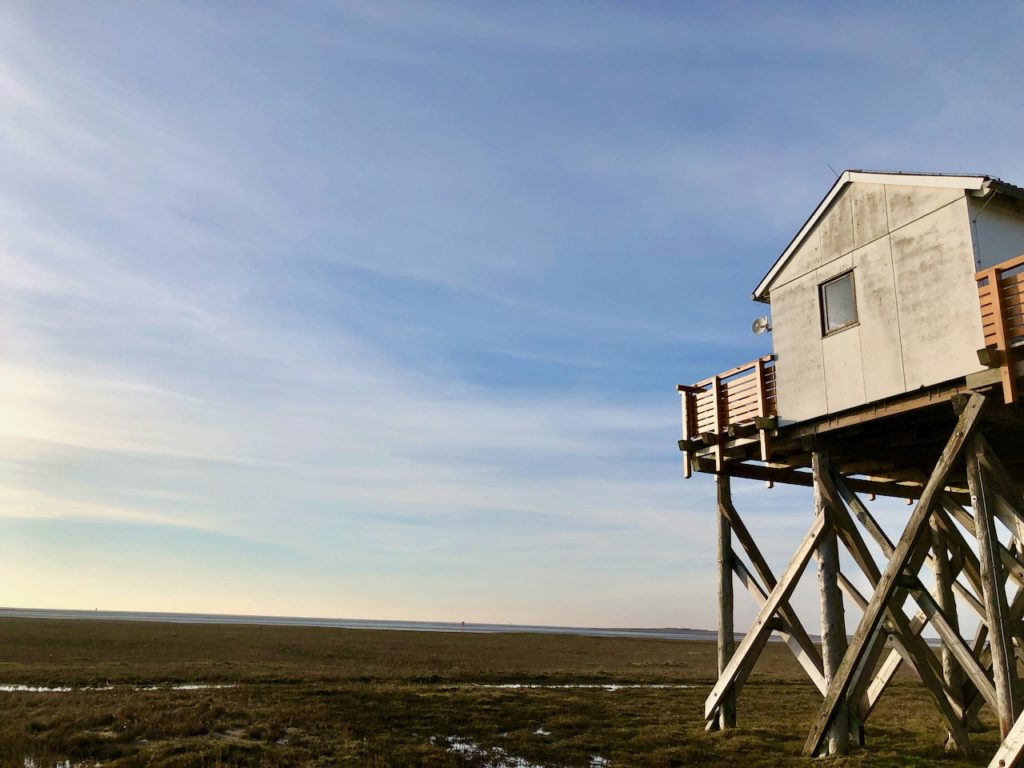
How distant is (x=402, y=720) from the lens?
18.0 m

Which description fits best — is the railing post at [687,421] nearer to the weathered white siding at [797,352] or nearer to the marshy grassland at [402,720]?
the weathered white siding at [797,352]

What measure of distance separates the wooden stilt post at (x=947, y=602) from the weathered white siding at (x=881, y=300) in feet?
12.5

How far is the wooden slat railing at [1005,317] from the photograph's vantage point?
11.7 m

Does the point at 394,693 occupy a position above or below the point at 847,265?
below

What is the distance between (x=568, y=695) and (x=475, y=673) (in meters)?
9.16

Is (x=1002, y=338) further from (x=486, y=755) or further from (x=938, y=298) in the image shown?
(x=486, y=755)

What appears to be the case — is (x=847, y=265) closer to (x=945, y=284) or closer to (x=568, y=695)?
(x=945, y=284)

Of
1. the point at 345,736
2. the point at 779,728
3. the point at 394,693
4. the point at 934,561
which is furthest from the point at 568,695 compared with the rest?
the point at 934,561

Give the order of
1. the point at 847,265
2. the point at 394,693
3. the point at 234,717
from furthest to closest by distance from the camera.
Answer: the point at 394,693 → the point at 234,717 → the point at 847,265

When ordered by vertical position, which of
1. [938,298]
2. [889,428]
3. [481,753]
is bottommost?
[481,753]

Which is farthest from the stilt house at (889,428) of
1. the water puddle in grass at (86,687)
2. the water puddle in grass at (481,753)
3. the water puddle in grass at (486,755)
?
the water puddle in grass at (86,687)

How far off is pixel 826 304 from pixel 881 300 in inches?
64.0

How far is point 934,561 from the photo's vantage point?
16.5m

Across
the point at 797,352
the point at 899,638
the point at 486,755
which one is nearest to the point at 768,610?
the point at 899,638
